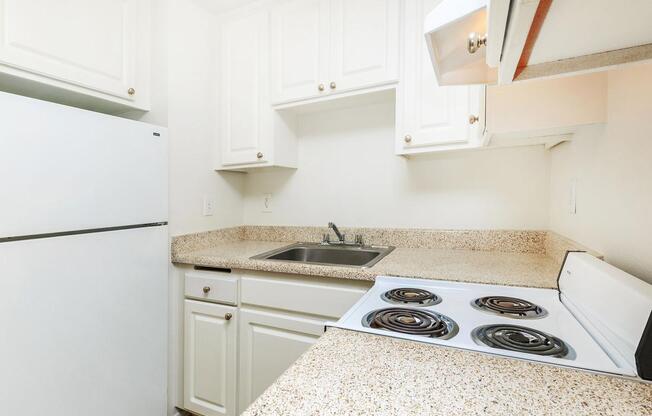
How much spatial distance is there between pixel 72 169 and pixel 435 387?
142 centimetres

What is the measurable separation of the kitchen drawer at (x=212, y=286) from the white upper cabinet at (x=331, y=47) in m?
1.06

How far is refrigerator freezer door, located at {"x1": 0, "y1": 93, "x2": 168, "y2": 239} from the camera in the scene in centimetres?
103

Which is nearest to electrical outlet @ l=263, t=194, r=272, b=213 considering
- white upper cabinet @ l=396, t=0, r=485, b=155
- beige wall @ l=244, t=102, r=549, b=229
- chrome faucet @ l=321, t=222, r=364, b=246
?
beige wall @ l=244, t=102, r=549, b=229

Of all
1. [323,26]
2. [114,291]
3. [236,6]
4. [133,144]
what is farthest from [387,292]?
[236,6]

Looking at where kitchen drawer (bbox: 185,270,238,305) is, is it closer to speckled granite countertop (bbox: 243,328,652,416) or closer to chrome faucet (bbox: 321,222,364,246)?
chrome faucet (bbox: 321,222,364,246)

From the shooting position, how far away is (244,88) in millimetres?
1913

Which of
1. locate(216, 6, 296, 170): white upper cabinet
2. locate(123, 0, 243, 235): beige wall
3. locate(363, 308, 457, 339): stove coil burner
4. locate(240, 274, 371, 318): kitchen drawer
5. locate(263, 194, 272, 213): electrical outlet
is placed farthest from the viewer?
locate(263, 194, 272, 213): electrical outlet

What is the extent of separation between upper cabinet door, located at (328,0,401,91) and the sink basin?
91 centimetres

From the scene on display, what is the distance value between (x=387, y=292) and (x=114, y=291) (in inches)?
46.3

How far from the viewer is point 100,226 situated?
1.27 metres

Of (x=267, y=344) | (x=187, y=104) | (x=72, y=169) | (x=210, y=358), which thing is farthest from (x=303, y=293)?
(x=187, y=104)

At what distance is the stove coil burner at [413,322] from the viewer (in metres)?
0.71

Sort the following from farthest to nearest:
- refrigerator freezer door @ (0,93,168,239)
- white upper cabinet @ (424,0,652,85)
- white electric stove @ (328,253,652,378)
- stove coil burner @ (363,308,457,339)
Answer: refrigerator freezer door @ (0,93,168,239) < stove coil burner @ (363,308,457,339) < white electric stove @ (328,253,652,378) < white upper cabinet @ (424,0,652,85)

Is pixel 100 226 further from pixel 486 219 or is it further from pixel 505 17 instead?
pixel 486 219
